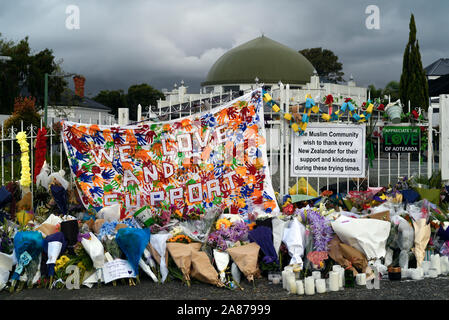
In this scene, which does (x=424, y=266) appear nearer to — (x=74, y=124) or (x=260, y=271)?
(x=260, y=271)

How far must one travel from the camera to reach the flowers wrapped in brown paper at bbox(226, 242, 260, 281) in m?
4.76

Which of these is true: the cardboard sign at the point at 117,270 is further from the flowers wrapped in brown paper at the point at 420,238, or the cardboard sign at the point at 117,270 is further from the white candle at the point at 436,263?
Answer: the white candle at the point at 436,263

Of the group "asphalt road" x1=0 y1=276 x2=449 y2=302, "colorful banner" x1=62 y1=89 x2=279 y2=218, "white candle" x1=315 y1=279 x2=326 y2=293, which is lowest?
"asphalt road" x1=0 y1=276 x2=449 y2=302

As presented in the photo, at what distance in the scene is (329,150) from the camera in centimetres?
668

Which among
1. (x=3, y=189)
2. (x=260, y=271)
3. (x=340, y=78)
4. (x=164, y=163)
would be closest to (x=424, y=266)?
(x=260, y=271)

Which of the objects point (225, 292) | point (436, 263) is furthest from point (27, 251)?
point (436, 263)

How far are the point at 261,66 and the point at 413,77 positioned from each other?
65.5ft

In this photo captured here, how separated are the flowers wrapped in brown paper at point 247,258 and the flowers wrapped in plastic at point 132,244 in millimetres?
878

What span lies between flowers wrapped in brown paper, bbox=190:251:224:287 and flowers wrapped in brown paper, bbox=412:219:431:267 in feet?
6.82

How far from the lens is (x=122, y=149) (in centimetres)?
622

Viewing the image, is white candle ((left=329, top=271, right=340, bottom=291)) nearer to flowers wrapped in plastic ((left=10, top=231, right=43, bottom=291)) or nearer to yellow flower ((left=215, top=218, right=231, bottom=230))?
yellow flower ((left=215, top=218, right=231, bottom=230))

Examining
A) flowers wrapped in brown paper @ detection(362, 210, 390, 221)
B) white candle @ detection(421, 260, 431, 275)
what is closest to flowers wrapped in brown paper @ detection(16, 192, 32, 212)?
flowers wrapped in brown paper @ detection(362, 210, 390, 221)

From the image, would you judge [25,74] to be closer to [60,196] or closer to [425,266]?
[60,196]

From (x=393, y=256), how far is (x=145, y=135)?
331 centimetres
